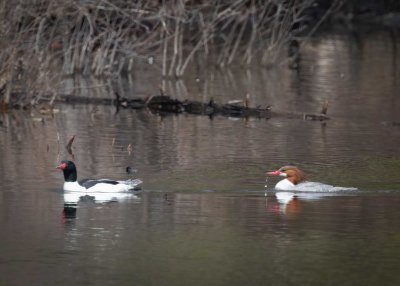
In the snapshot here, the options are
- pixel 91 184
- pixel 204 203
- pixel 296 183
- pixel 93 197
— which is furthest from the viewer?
pixel 296 183

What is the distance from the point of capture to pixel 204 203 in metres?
16.6

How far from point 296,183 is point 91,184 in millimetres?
2595

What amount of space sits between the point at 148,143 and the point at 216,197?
229 inches

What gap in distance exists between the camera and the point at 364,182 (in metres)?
18.3

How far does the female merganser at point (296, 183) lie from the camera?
17547 mm

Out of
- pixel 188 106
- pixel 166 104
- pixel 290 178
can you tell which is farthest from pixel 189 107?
pixel 290 178

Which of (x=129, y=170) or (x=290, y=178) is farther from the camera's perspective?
(x=129, y=170)

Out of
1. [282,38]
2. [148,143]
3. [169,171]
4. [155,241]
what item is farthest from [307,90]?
[155,241]

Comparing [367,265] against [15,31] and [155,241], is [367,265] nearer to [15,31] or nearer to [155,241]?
[155,241]

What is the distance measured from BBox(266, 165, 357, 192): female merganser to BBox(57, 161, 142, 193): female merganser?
187 cm

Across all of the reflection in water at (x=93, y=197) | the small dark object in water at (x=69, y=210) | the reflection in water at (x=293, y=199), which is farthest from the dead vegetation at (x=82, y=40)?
the small dark object in water at (x=69, y=210)

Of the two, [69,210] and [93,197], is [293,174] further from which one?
[69,210]

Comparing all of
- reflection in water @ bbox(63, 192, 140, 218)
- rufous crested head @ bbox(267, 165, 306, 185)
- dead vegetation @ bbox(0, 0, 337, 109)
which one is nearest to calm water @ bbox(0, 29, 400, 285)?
reflection in water @ bbox(63, 192, 140, 218)

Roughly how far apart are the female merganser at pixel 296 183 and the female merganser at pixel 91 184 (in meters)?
1.87
